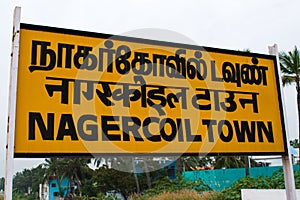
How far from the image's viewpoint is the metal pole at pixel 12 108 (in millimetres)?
2895

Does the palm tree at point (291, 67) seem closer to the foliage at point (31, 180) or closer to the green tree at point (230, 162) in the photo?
the green tree at point (230, 162)

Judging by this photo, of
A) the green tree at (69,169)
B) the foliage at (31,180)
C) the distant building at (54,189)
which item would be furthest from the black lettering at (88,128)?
the foliage at (31,180)

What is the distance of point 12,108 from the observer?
2979 millimetres

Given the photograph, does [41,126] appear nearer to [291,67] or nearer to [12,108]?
[12,108]

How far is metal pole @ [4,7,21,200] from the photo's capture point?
2895 millimetres

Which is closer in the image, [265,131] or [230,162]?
[265,131]

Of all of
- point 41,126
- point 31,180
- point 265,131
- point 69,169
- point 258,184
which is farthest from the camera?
point 31,180

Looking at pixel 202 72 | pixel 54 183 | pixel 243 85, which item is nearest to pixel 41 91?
pixel 202 72

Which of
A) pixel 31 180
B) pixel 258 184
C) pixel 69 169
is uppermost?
pixel 69 169

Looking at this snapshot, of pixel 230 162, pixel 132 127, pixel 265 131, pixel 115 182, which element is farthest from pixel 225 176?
pixel 132 127

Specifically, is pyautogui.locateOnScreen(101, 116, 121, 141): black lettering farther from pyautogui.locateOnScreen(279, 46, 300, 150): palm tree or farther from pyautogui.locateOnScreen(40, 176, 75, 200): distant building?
pyautogui.locateOnScreen(40, 176, 75, 200): distant building

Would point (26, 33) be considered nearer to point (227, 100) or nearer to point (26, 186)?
point (227, 100)

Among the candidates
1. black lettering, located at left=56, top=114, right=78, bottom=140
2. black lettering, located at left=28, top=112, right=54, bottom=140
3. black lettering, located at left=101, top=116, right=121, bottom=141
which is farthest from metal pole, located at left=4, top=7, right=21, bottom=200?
black lettering, located at left=101, top=116, right=121, bottom=141

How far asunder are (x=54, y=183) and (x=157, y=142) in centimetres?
4069
